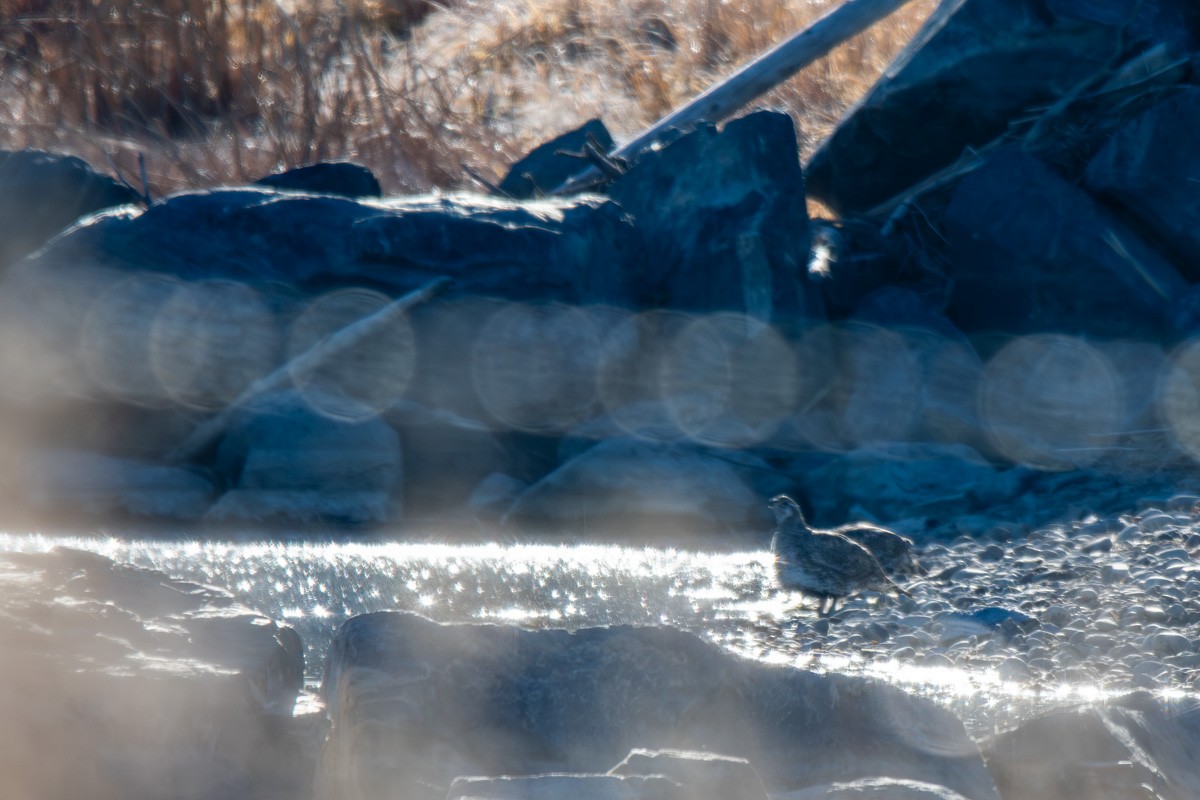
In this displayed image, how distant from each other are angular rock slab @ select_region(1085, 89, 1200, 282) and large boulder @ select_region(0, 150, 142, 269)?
513 centimetres

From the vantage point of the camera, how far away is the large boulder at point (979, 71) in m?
7.31

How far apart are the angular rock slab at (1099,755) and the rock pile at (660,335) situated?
3173mm

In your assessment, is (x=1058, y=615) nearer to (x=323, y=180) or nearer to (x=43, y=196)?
(x=323, y=180)

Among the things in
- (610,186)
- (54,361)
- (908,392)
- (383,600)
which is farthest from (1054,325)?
(54,361)

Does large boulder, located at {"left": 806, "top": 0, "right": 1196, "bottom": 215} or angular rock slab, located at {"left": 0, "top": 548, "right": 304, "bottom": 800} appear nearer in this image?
angular rock slab, located at {"left": 0, "top": 548, "right": 304, "bottom": 800}

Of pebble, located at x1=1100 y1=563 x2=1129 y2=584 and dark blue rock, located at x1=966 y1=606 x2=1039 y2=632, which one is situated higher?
pebble, located at x1=1100 y1=563 x2=1129 y2=584

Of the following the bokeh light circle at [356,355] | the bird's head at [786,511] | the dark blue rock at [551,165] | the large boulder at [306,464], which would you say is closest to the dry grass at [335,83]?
the dark blue rock at [551,165]

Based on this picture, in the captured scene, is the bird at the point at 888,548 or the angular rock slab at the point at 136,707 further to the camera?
the bird at the point at 888,548

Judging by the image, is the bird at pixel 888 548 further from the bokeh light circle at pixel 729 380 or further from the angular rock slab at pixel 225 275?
the angular rock slab at pixel 225 275

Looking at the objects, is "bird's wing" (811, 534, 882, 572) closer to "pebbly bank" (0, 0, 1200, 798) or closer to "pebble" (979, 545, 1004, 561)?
"pebble" (979, 545, 1004, 561)

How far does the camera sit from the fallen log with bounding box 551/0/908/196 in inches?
315

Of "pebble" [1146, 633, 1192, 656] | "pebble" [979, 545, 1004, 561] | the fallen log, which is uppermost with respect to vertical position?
the fallen log

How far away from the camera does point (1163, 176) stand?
6.95m

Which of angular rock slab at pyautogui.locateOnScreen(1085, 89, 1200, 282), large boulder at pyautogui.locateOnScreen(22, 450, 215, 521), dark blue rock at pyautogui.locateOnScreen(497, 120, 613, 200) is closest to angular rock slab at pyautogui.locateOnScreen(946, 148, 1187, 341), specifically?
angular rock slab at pyautogui.locateOnScreen(1085, 89, 1200, 282)
